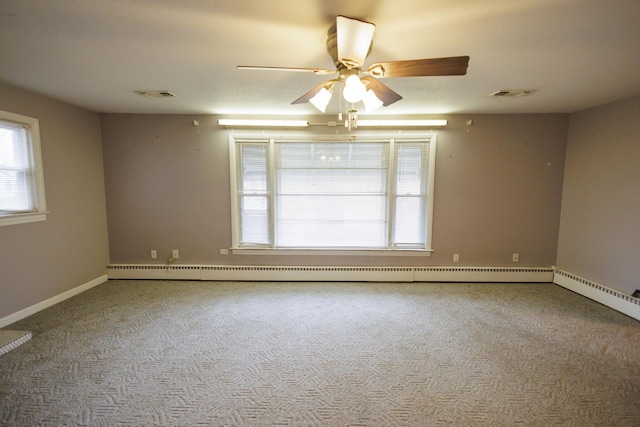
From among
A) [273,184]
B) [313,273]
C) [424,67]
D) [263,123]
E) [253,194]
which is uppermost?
[263,123]

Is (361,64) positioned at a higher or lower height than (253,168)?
higher

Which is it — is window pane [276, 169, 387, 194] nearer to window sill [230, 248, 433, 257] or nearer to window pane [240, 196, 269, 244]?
window pane [240, 196, 269, 244]

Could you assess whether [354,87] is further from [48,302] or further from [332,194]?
[48,302]

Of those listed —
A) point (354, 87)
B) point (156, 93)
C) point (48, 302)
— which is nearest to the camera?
point (354, 87)

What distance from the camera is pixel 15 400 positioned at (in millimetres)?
1661

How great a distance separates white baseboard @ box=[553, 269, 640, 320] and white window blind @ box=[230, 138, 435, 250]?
1.89m

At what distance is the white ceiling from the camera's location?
1422 mm

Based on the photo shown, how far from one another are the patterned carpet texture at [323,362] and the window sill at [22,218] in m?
1.01

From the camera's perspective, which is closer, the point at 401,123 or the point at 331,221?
the point at 401,123

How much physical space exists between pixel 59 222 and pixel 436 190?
15.8 feet

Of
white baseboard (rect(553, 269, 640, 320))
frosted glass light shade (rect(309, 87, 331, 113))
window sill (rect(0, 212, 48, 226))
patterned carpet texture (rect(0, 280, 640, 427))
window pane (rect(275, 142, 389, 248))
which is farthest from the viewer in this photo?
window pane (rect(275, 142, 389, 248))

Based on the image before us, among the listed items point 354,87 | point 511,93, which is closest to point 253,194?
point 354,87

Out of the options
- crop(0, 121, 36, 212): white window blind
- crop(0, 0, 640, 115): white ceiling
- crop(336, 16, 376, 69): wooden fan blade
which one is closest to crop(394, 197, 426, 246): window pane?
crop(0, 0, 640, 115): white ceiling

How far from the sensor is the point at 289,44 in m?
1.79
